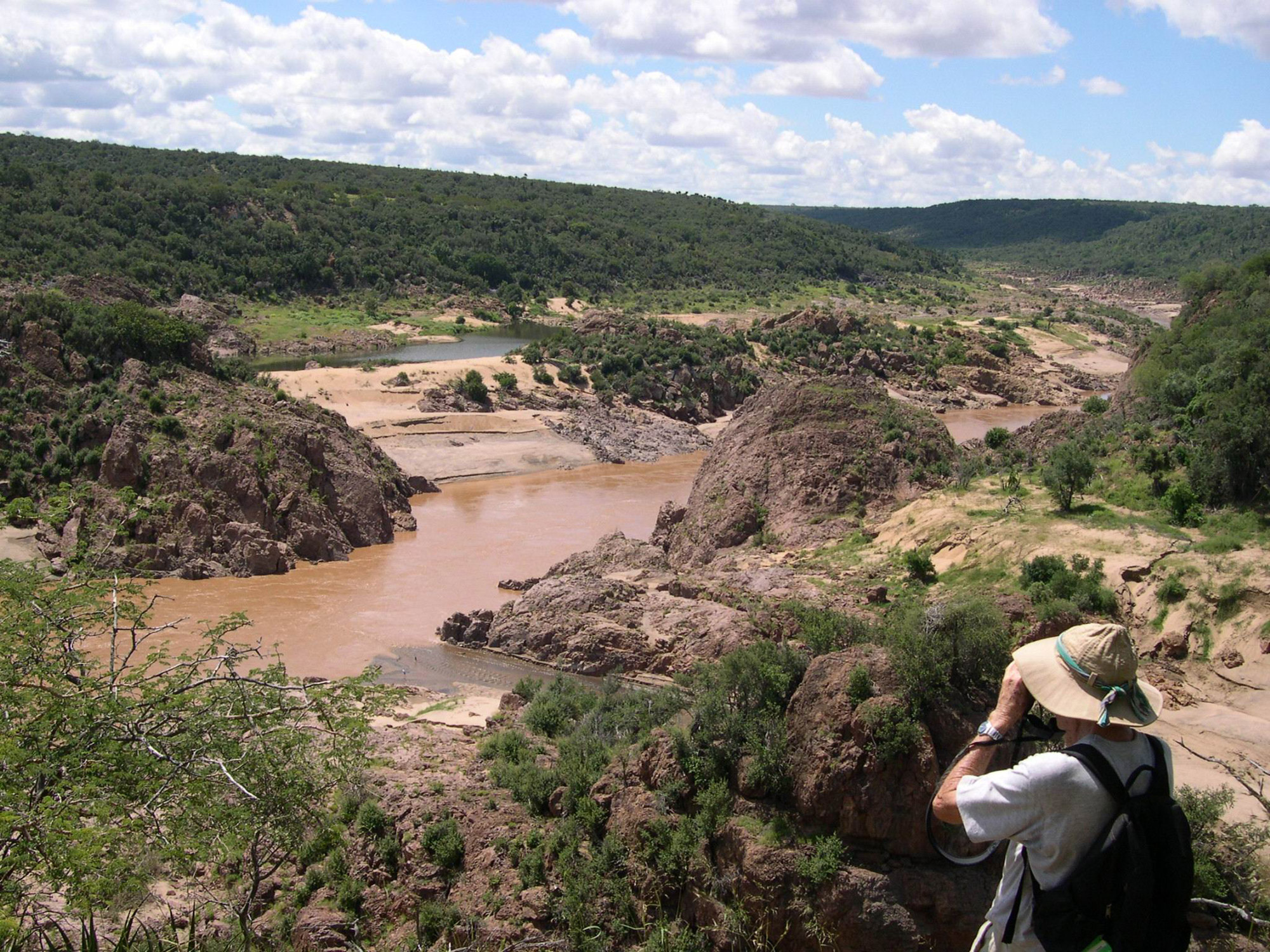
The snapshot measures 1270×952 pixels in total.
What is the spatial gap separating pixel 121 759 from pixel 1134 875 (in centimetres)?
613

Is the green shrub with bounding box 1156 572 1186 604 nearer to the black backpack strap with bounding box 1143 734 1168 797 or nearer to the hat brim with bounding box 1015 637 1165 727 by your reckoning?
the hat brim with bounding box 1015 637 1165 727

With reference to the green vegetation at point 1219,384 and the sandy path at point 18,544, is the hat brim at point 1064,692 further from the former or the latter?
the sandy path at point 18,544

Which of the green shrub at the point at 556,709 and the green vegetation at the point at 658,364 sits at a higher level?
the green vegetation at the point at 658,364

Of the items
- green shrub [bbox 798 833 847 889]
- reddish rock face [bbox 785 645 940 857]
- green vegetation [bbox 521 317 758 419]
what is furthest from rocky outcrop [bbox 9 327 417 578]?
green vegetation [bbox 521 317 758 419]

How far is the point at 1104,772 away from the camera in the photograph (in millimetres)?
3355

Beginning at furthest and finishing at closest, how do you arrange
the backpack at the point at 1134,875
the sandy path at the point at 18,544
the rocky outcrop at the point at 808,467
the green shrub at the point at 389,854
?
the rocky outcrop at the point at 808,467 → the sandy path at the point at 18,544 → the green shrub at the point at 389,854 → the backpack at the point at 1134,875

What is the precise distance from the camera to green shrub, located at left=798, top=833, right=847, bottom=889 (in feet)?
29.5

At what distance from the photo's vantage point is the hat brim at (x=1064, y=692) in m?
3.44

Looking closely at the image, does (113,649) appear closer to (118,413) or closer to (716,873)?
(716,873)

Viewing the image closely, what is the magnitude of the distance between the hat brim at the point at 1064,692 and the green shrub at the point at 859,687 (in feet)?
20.7

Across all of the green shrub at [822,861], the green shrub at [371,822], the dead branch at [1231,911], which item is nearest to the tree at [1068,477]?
the dead branch at [1231,911]

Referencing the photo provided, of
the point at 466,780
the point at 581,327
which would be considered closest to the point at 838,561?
the point at 466,780

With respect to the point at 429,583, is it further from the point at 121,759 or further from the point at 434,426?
the point at 121,759

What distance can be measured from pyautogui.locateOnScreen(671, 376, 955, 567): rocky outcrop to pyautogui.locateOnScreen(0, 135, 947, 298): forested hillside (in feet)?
128
